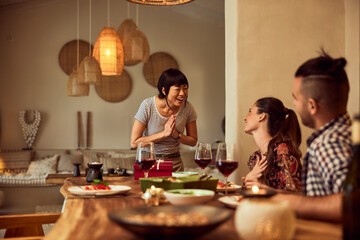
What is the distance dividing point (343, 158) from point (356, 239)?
41 centimetres

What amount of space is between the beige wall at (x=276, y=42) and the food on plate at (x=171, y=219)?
2.25 m

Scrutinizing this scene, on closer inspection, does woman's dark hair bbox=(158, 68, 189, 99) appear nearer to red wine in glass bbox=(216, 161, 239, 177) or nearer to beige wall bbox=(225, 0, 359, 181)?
beige wall bbox=(225, 0, 359, 181)

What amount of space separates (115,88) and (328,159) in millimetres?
6829

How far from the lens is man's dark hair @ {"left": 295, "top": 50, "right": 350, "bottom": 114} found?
137 centimetres

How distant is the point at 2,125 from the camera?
771 cm

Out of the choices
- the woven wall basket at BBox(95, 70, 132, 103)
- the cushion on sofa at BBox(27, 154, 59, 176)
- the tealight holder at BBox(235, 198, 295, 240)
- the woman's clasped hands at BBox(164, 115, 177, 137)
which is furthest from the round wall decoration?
the tealight holder at BBox(235, 198, 295, 240)

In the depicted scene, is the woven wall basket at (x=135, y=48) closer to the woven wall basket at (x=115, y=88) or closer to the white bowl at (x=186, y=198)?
the woven wall basket at (x=115, y=88)

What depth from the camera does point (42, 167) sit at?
685 cm

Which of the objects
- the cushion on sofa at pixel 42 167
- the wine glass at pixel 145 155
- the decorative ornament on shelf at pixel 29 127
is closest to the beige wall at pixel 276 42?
the wine glass at pixel 145 155

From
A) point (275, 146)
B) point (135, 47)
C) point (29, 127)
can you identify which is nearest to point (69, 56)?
point (29, 127)

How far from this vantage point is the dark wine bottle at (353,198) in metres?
0.82

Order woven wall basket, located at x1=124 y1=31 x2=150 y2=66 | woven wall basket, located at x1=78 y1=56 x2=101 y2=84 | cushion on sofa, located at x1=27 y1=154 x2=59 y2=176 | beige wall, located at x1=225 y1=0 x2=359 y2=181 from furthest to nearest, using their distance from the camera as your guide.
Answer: cushion on sofa, located at x1=27 y1=154 x2=59 y2=176
woven wall basket, located at x1=78 y1=56 x2=101 y2=84
woven wall basket, located at x1=124 y1=31 x2=150 y2=66
beige wall, located at x1=225 y1=0 x2=359 y2=181

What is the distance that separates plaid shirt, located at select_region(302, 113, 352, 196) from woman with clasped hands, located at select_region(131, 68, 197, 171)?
5.36 ft

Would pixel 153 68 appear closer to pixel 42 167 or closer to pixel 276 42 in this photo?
pixel 42 167
